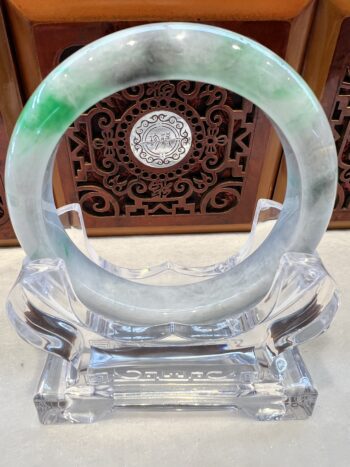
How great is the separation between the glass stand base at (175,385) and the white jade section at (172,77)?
0.33ft

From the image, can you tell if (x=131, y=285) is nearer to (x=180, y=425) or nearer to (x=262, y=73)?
(x=180, y=425)

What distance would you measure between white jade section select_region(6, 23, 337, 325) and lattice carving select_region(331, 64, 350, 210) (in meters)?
0.32

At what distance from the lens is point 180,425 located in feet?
1.98

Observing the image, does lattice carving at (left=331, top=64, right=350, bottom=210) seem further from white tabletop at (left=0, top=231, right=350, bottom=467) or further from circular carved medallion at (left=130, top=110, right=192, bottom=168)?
white tabletop at (left=0, top=231, right=350, bottom=467)

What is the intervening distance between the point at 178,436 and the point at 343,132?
59 centimetres

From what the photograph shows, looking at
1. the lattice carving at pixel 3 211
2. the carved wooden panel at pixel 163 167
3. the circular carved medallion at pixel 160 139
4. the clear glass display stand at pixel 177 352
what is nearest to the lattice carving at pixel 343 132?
the carved wooden panel at pixel 163 167

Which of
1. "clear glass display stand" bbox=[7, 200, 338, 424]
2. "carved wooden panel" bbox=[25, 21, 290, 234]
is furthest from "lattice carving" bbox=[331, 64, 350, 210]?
"clear glass display stand" bbox=[7, 200, 338, 424]

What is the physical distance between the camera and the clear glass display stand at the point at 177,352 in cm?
56

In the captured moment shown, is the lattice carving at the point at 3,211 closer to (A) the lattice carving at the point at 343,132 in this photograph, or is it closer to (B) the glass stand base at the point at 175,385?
(B) the glass stand base at the point at 175,385

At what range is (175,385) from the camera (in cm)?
62

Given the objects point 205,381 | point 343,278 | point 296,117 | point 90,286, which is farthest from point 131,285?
point 343,278

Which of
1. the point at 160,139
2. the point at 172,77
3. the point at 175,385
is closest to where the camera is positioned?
the point at 172,77

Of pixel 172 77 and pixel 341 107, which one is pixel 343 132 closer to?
pixel 341 107

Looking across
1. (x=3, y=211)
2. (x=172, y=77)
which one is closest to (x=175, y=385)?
(x=172, y=77)
